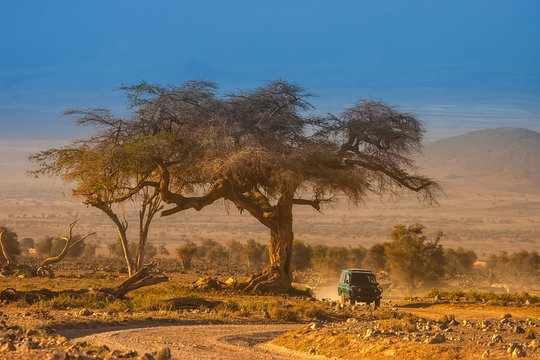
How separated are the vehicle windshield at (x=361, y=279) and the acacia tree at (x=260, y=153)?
142 inches

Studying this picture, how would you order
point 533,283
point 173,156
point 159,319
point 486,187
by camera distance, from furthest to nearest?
1. point 486,187
2. point 533,283
3. point 173,156
4. point 159,319

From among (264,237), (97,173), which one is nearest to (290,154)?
(97,173)

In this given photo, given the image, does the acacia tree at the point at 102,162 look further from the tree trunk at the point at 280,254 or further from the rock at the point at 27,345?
the rock at the point at 27,345

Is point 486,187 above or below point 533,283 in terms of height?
above

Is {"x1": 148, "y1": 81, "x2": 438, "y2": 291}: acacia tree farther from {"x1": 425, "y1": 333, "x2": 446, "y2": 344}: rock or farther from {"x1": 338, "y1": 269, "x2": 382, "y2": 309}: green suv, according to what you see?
{"x1": 425, "y1": 333, "x2": 446, "y2": 344}: rock

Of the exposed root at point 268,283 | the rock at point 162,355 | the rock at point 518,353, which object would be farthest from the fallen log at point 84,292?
the rock at point 518,353

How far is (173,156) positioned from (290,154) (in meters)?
4.86

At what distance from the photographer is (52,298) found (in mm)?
24000

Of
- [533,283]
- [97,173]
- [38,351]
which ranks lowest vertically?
[533,283]

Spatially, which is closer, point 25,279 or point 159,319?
point 159,319

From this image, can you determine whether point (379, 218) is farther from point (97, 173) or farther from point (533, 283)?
point (97, 173)

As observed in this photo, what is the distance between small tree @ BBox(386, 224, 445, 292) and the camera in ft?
173

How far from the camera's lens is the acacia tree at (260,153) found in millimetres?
30453

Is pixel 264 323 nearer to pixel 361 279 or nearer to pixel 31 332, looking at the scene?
pixel 31 332
